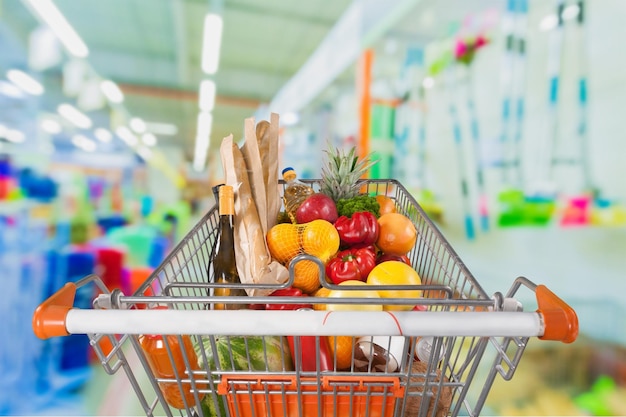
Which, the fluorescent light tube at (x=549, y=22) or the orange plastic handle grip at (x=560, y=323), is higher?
the fluorescent light tube at (x=549, y=22)

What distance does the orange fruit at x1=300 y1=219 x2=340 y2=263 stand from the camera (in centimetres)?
72

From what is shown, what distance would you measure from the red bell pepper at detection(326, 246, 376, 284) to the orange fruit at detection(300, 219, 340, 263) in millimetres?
15

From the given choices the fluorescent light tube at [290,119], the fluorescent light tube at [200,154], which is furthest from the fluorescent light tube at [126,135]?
the fluorescent light tube at [290,119]

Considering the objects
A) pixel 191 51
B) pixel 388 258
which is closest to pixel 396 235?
pixel 388 258

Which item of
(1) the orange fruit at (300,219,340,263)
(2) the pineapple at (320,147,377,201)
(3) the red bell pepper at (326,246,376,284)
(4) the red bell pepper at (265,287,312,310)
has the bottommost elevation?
(4) the red bell pepper at (265,287,312,310)

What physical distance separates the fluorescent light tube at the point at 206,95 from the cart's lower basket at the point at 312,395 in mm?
2615

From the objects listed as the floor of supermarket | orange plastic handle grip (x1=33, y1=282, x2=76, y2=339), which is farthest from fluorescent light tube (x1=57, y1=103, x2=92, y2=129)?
orange plastic handle grip (x1=33, y1=282, x2=76, y2=339)

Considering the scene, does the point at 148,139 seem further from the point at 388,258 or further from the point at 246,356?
the point at 246,356

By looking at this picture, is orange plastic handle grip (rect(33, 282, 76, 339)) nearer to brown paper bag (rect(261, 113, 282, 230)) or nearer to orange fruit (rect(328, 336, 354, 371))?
orange fruit (rect(328, 336, 354, 371))

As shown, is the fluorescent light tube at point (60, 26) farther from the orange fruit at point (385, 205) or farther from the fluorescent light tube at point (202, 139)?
the orange fruit at point (385, 205)

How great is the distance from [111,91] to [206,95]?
56 centimetres

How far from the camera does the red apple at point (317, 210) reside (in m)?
0.81

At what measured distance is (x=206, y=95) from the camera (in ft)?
9.58

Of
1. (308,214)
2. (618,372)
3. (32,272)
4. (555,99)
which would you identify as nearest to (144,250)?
(32,272)
